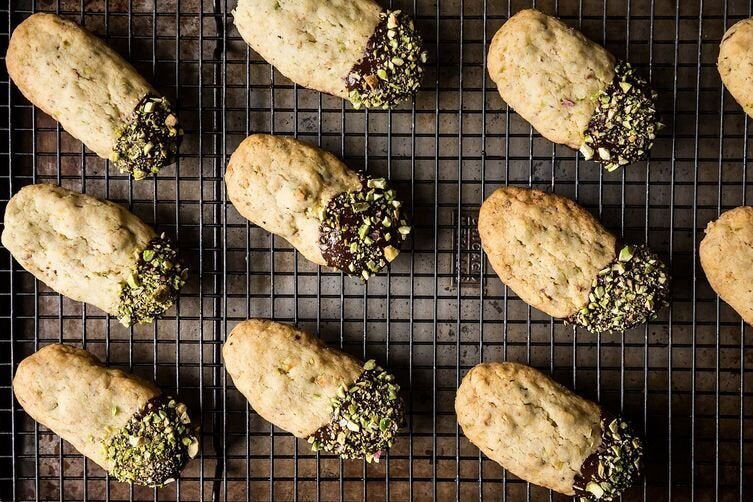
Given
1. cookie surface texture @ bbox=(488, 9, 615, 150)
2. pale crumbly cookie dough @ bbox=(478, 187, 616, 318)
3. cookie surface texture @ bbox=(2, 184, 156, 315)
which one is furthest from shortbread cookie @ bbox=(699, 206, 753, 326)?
cookie surface texture @ bbox=(2, 184, 156, 315)

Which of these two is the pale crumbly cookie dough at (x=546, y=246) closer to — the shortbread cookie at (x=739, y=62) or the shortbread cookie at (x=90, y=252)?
A: the shortbread cookie at (x=739, y=62)

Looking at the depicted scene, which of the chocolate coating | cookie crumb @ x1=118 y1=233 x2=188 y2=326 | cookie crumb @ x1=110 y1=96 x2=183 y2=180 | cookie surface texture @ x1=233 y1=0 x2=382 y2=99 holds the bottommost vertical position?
cookie crumb @ x1=118 y1=233 x2=188 y2=326

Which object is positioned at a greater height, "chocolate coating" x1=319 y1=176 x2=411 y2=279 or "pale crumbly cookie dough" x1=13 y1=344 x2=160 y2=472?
"chocolate coating" x1=319 y1=176 x2=411 y2=279

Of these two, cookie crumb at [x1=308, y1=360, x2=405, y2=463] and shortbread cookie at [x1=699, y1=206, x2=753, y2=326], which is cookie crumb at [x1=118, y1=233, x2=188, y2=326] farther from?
shortbread cookie at [x1=699, y1=206, x2=753, y2=326]

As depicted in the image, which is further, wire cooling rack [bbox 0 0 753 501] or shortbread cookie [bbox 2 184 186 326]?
wire cooling rack [bbox 0 0 753 501]

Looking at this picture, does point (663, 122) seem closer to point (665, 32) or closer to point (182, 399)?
point (665, 32)

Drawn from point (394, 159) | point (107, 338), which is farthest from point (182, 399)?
point (394, 159)

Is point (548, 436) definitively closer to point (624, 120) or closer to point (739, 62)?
point (624, 120)
